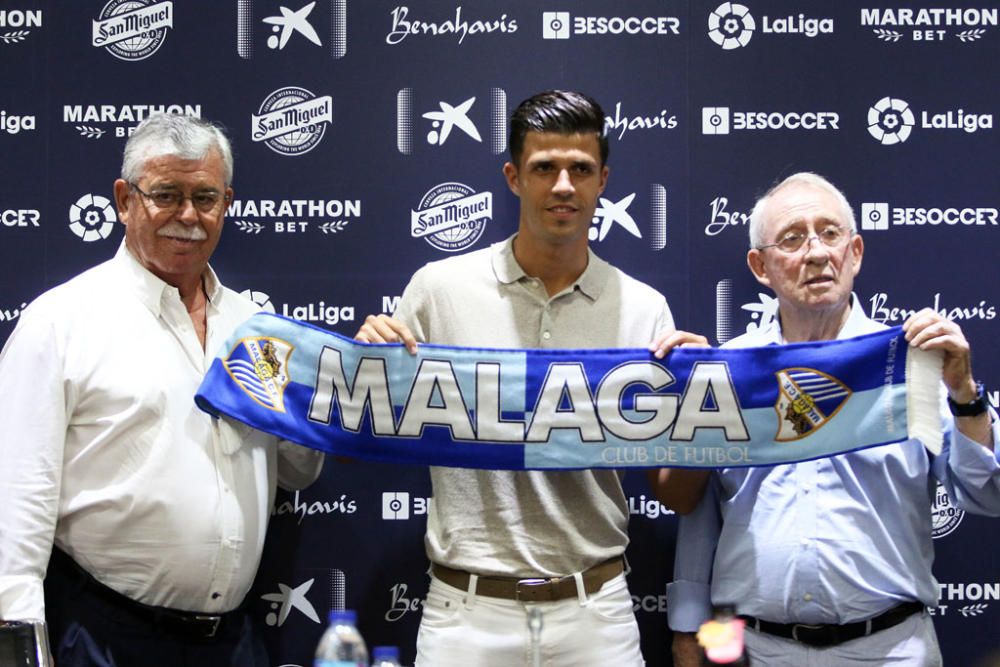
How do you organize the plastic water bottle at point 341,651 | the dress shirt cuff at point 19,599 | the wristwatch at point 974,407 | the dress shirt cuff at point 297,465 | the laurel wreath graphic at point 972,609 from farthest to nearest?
the laurel wreath graphic at point 972,609 < the dress shirt cuff at point 297,465 < the wristwatch at point 974,407 < the dress shirt cuff at point 19,599 < the plastic water bottle at point 341,651

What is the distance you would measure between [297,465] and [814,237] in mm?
1502

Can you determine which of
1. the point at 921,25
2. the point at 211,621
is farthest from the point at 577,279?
the point at 921,25

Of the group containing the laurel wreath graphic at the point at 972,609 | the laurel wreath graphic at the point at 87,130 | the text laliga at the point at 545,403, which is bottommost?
the laurel wreath graphic at the point at 972,609

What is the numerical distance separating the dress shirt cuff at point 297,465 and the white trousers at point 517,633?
1.75ft

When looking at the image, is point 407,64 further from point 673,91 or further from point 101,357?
point 101,357

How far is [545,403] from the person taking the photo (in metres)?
2.64

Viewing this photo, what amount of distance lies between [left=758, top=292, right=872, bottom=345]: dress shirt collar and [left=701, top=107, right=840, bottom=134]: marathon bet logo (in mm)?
628

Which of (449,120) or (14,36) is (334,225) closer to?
(449,120)

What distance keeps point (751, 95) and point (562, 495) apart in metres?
1.38

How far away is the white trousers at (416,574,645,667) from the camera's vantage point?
8.23 ft

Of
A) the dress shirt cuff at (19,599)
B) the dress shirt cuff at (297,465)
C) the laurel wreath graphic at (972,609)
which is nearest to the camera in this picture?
the dress shirt cuff at (19,599)

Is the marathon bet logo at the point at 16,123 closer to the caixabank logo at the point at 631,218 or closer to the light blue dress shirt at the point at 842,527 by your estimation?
the caixabank logo at the point at 631,218

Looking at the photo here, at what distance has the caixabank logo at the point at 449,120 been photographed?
315cm

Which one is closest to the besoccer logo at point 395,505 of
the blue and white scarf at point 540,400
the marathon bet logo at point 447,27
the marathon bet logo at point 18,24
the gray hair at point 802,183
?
the blue and white scarf at point 540,400
